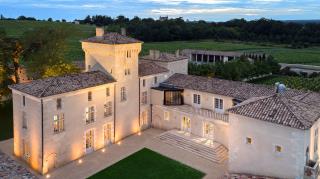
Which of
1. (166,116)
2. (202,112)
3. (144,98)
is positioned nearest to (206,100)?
Answer: (202,112)

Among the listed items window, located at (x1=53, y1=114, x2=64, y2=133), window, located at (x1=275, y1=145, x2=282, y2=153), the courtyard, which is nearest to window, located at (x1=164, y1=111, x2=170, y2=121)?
the courtyard

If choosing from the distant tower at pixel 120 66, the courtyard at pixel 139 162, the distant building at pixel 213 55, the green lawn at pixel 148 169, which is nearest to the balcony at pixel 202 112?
the courtyard at pixel 139 162

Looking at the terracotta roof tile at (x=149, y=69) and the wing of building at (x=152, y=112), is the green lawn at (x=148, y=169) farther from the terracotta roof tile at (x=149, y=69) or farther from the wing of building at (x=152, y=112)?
the terracotta roof tile at (x=149, y=69)

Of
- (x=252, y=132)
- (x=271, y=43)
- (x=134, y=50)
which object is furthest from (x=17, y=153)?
(x=271, y=43)

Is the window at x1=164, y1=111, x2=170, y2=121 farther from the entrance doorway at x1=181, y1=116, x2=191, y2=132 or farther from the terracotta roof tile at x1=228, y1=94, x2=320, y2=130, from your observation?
the terracotta roof tile at x1=228, y1=94, x2=320, y2=130

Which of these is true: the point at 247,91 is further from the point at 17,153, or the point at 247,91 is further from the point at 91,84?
the point at 17,153

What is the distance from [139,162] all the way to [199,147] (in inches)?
242

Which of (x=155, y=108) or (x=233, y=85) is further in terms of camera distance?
(x=155, y=108)

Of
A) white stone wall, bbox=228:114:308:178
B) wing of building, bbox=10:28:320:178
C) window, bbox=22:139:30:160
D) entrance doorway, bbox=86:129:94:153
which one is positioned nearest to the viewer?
white stone wall, bbox=228:114:308:178

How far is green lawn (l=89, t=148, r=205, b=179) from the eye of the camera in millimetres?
28500

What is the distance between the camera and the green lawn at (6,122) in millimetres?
36906

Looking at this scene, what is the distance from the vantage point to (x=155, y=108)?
3981cm

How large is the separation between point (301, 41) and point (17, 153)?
141450 mm

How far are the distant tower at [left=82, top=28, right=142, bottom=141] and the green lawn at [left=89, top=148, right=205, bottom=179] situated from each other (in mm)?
5390
